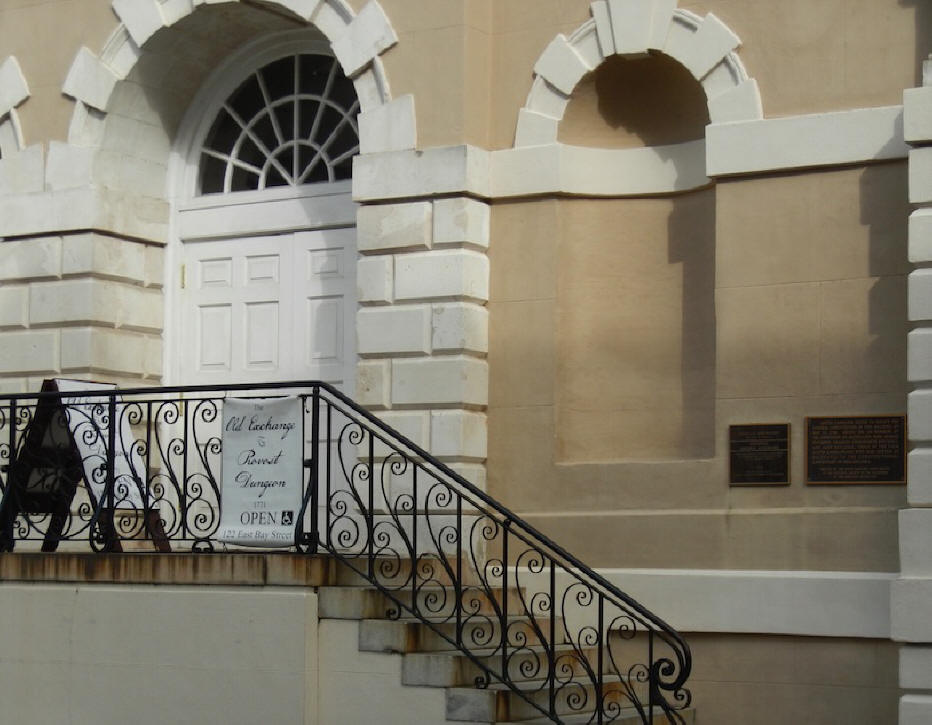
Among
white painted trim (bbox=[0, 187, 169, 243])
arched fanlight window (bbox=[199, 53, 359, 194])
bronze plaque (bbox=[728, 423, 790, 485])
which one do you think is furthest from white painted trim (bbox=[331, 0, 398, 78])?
bronze plaque (bbox=[728, 423, 790, 485])

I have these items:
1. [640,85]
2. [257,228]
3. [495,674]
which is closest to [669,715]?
[495,674]

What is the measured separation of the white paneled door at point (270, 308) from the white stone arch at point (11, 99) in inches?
65.5

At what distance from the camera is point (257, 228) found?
1461 cm

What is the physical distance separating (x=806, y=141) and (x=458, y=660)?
427 centimetres

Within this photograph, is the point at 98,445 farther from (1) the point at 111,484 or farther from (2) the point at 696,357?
(2) the point at 696,357

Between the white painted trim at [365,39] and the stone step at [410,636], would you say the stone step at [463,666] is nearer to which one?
the stone step at [410,636]

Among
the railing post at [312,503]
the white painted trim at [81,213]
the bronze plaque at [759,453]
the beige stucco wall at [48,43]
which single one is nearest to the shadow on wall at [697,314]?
the bronze plaque at [759,453]

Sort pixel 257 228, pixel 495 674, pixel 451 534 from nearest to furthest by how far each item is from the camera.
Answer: pixel 495 674 → pixel 451 534 → pixel 257 228

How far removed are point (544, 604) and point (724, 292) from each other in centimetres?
253

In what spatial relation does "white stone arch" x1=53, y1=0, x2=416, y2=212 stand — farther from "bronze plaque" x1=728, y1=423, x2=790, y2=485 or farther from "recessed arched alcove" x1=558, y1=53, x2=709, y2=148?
"bronze plaque" x1=728, y1=423, x2=790, y2=485

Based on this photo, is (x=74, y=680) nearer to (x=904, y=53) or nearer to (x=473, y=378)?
(x=473, y=378)

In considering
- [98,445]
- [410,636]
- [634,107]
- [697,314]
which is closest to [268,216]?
[98,445]

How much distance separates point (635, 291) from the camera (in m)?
13.1

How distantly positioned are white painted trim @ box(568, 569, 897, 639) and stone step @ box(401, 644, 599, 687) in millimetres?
999
